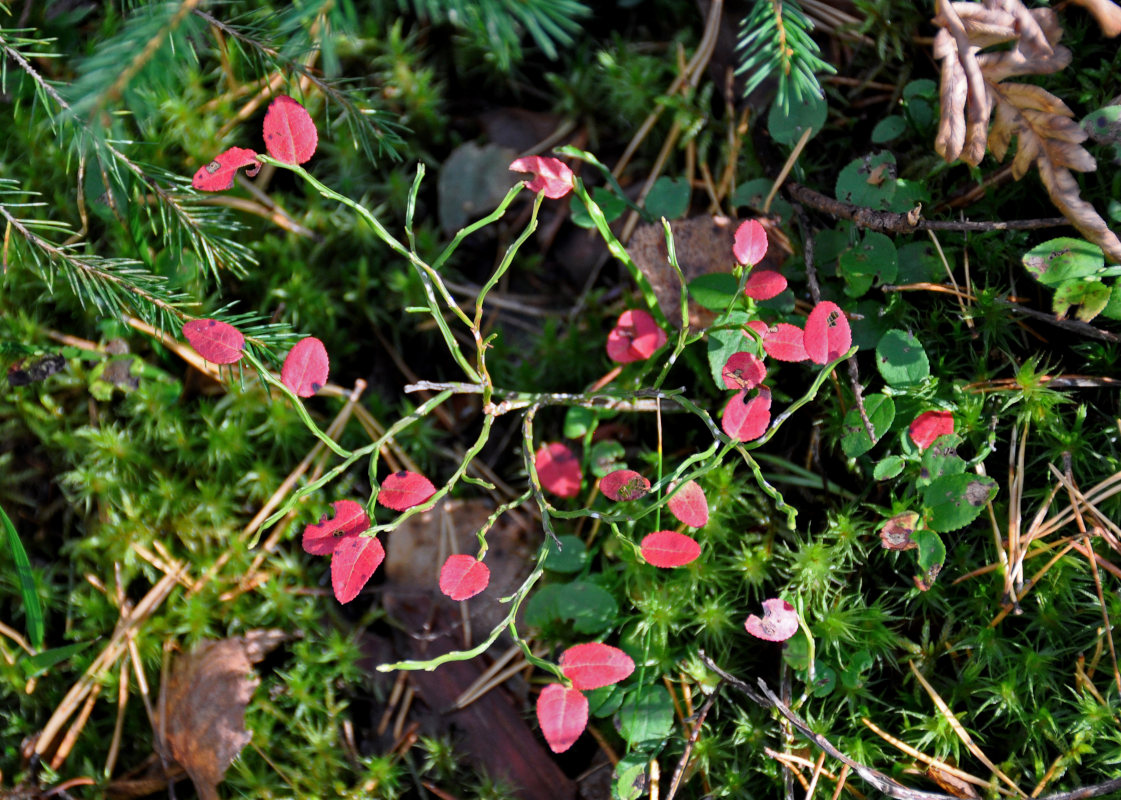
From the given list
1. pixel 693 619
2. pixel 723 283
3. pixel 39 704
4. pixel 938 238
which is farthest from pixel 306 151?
pixel 39 704

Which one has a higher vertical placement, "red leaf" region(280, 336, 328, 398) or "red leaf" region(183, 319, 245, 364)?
"red leaf" region(183, 319, 245, 364)

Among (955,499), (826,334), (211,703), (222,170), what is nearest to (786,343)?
(826,334)

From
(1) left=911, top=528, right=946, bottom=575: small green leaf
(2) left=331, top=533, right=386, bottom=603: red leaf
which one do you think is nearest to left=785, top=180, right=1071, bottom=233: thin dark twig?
(1) left=911, top=528, right=946, bottom=575: small green leaf

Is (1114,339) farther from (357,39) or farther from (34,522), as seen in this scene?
(34,522)

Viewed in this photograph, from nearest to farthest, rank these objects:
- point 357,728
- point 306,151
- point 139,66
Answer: point 139,66 < point 306,151 < point 357,728

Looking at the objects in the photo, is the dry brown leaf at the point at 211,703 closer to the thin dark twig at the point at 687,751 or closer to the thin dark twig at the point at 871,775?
the thin dark twig at the point at 687,751

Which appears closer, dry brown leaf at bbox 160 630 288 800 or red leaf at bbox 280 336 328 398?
red leaf at bbox 280 336 328 398

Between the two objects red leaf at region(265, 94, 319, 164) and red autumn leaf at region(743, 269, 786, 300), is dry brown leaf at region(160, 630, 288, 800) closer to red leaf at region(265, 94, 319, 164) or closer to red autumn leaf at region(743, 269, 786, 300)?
red leaf at region(265, 94, 319, 164)

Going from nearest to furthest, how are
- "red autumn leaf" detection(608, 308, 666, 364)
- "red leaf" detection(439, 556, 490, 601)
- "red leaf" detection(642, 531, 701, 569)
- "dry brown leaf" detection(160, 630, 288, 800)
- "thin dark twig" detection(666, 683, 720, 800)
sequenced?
"red leaf" detection(439, 556, 490, 601), "red leaf" detection(642, 531, 701, 569), "thin dark twig" detection(666, 683, 720, 800), "red autumn leaf" detection(608, 308, 666, 364), "dry brown leaf" detection(160, 630, 288, 800)
